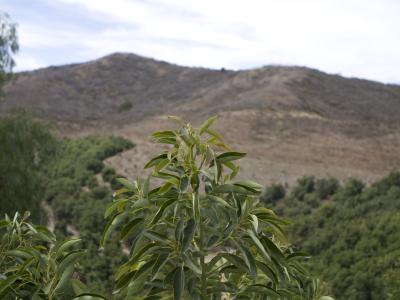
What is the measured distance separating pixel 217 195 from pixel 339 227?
1777 cm

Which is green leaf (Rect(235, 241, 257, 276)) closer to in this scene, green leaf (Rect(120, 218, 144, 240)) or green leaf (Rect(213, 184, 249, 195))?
green leaf (Rect(213, 184, 249, 195))

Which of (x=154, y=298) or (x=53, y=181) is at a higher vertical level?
(x=154, y=298)

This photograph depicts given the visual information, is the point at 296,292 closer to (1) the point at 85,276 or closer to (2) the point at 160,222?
(2) the point at 160,222

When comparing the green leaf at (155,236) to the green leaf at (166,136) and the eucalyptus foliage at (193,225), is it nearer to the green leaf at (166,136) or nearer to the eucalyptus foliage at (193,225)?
the eucalyptus foliage at (193,225)

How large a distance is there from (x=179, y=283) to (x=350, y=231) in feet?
56.1

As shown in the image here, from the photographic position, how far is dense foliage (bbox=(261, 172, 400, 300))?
50.7ft

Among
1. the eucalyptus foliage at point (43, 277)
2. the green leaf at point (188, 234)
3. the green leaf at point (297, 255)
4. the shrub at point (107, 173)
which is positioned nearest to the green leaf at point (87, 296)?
the eucalyptus foliage at point (43, 277)

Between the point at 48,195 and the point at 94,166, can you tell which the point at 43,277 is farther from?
the point at 94,166

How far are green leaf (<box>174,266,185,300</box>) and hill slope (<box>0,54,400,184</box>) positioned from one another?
17.1 metres

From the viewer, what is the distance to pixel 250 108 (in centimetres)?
4422

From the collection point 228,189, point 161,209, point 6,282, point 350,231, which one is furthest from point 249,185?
point 350,231

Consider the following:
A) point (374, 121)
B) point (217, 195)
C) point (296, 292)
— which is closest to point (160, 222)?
point (217, 195)

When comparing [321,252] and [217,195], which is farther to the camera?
[321,252]

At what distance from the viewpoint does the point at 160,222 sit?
10.9 ft
